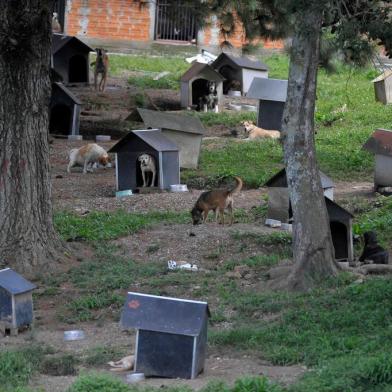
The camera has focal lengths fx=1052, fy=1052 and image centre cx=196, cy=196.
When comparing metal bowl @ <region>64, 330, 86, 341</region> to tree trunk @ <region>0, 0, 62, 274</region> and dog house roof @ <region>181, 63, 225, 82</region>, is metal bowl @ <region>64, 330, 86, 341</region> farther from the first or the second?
dog house roof @ <region>181, 63, 225, 82</region>

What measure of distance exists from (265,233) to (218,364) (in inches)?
186

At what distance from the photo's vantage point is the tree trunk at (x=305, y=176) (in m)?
10.7

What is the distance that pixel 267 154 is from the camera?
739 inches

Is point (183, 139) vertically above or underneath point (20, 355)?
above

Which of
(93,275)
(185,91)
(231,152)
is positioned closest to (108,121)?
(185,91)

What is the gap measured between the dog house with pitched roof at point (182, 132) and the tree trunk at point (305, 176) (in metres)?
6.73

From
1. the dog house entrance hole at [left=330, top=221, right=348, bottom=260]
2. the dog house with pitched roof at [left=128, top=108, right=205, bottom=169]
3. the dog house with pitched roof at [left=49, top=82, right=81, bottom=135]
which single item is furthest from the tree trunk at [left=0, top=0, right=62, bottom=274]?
the dog house with pitched roof at [left=49, top=82, right=81, bottom=135]

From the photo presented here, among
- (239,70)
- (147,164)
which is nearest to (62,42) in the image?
(239,70)

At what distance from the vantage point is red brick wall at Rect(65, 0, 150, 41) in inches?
1291

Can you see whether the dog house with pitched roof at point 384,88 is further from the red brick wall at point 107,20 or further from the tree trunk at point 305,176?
the tree trunk at point 305,176

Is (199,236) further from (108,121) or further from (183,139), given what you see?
(108,121)

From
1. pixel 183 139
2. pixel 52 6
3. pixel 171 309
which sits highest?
pixel 52 6

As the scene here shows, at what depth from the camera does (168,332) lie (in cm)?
814

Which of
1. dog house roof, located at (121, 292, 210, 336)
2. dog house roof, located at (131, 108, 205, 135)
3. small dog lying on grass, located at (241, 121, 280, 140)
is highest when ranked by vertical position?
dog house roof, located at (131, 108, 205, 135)
